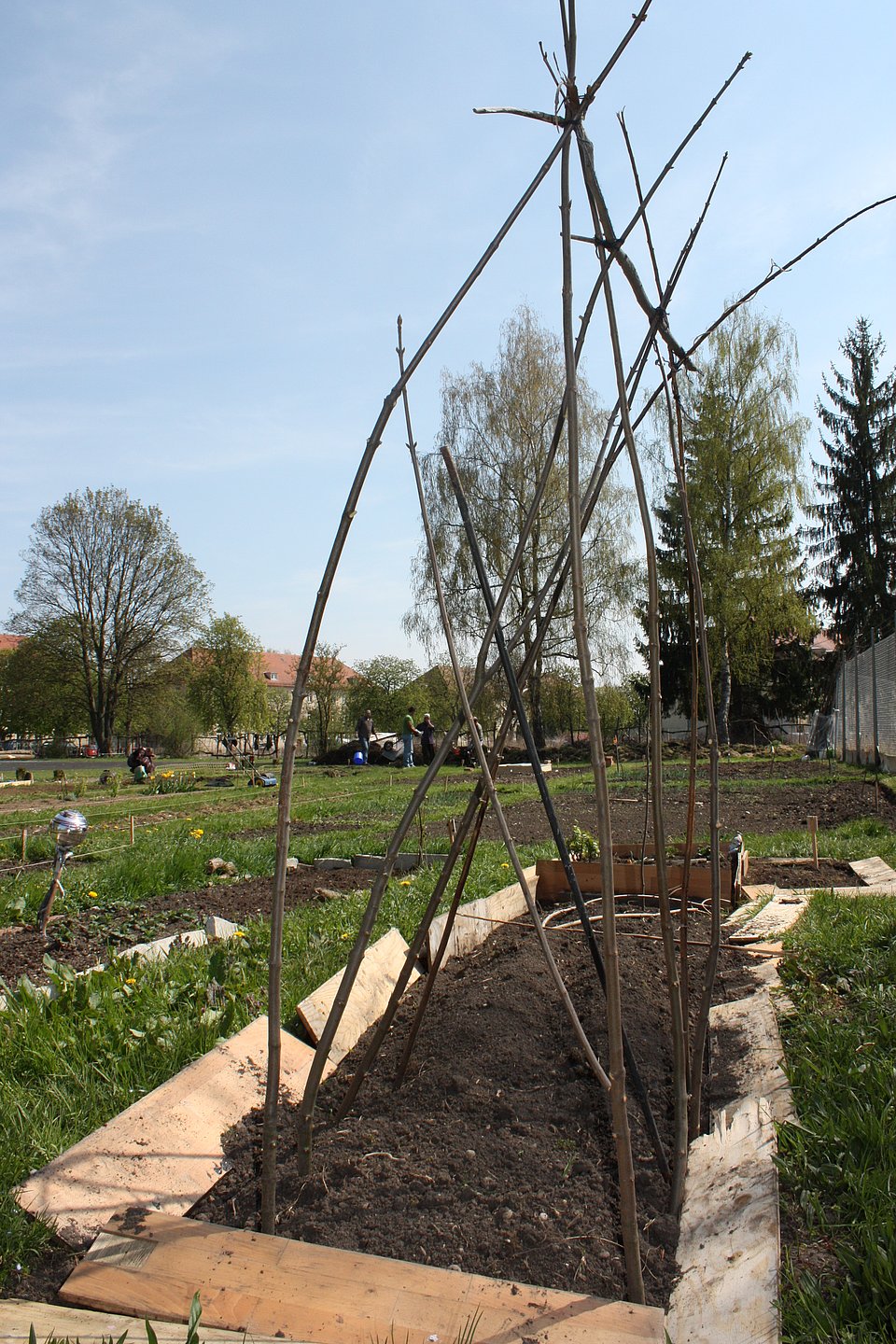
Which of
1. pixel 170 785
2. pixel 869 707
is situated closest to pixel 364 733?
pixel 170 785

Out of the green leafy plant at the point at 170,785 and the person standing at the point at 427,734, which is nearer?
the green leafy plant at the point at 170,785

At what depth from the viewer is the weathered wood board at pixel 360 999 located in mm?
2717

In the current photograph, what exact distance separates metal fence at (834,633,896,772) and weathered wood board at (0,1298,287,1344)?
39.6 ft

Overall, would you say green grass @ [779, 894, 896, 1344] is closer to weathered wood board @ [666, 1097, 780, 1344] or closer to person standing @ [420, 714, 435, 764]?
weathered wood board @ [666, 1097, 780, 1344]

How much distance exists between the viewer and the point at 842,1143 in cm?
204

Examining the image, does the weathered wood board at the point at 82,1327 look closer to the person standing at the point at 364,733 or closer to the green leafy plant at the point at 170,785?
the green leafy plant at the point at 170,785

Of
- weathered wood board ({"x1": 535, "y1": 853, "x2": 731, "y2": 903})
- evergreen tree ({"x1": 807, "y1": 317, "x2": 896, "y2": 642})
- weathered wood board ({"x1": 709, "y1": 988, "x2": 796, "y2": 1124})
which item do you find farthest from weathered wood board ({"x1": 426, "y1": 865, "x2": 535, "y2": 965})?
evergreen tree ({"x1": 807, "y1": 317, "x2": 896, "y2": 642})

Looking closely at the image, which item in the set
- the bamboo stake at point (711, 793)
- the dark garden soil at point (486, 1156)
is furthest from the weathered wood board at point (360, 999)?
the bamboo stake at point (711, 793)

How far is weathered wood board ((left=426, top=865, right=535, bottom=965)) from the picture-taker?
3436mm

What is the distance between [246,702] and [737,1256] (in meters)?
38.1

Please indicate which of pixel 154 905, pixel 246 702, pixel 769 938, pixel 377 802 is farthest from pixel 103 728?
pixel 769 938

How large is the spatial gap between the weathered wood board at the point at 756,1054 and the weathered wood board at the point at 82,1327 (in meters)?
1.34

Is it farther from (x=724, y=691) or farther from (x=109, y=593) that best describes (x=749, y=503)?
(x=109, y=593)

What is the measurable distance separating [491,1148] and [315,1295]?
604mm
